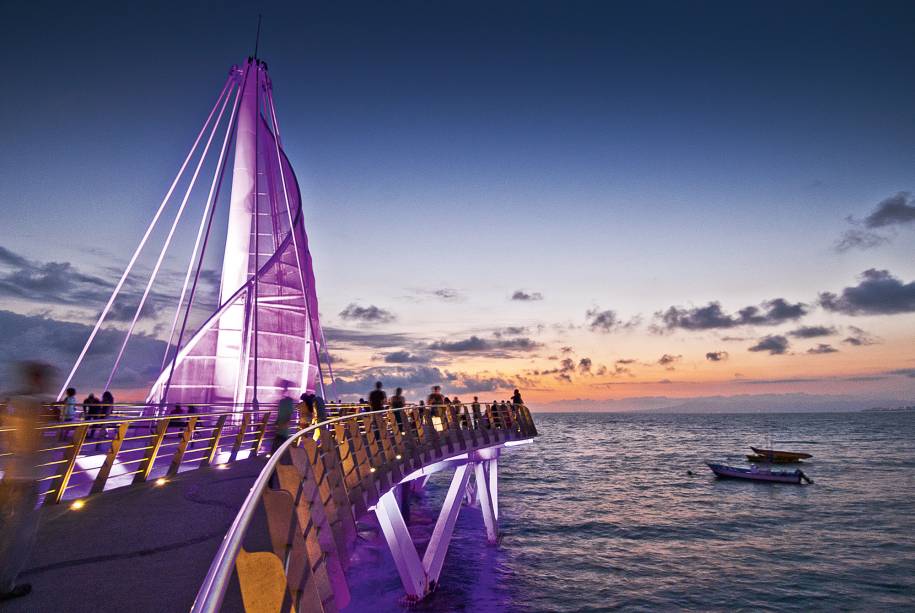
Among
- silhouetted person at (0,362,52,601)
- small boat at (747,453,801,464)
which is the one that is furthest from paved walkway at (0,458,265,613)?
small boat at (747,453,801,464)

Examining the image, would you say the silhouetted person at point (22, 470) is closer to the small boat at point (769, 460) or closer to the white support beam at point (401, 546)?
the white support beam at point (401, 546)

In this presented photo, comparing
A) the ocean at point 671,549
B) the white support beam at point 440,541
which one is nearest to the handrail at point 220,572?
the ocean at point 671,549

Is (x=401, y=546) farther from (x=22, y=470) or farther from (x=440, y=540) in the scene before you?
(x=22, y=470)

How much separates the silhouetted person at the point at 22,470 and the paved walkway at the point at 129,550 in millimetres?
357

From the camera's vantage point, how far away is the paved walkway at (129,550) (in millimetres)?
4215

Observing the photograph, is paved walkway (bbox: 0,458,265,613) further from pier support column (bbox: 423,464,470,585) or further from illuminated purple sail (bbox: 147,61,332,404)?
illuminated purple sail (bbox: 147,61,332,404)

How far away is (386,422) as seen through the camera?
13453 mm

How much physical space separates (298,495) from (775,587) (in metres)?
23.2

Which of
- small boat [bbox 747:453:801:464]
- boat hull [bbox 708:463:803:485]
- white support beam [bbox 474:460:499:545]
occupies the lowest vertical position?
small boat [bbox 747:453:801:464]

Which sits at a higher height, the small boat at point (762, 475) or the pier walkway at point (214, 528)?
the pier walkway at point (214, 528)

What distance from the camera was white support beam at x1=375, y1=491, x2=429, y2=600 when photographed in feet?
45.2

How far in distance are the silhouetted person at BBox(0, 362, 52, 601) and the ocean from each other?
1248 centimetres

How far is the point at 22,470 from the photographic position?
4.86m

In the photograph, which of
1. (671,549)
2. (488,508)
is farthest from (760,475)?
(488,508)
